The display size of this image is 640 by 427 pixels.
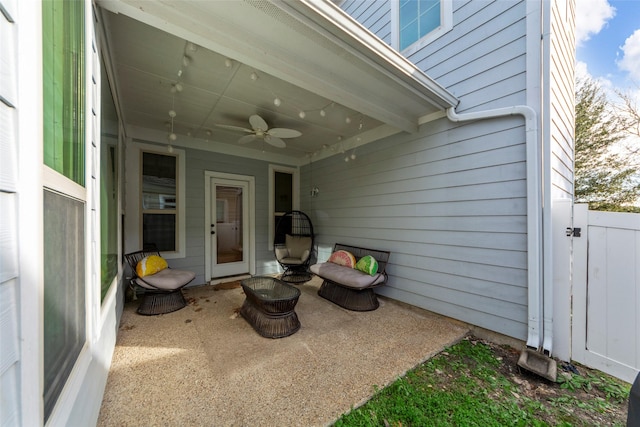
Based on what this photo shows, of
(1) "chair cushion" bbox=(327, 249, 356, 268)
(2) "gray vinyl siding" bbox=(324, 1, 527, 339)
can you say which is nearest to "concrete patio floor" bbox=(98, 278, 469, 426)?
(2) "gray vinyl siding" bbox=(324, 1, 527, 339)

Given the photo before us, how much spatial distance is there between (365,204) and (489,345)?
238cm

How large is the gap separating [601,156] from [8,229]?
9.87 meters

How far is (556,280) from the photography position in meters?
2.20

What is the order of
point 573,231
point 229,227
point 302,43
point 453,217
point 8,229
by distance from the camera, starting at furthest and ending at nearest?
point 229,227 → point 453,217 → point 573,231 → point 302,43 → point 8,229

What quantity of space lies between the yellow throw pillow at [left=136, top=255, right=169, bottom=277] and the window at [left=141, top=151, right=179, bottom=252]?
0.73m

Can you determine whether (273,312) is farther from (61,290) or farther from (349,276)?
(61,290)

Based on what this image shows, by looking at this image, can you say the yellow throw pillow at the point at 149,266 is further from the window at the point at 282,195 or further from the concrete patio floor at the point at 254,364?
the window at the point at 282,195

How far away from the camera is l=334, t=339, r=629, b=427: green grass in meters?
1.54

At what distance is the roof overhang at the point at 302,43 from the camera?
1.52 meters

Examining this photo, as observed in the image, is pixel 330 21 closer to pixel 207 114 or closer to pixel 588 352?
pixel 207 114

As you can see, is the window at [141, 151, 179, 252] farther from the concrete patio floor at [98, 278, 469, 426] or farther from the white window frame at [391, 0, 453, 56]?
the white window frame at [391, 0, 453, 56]

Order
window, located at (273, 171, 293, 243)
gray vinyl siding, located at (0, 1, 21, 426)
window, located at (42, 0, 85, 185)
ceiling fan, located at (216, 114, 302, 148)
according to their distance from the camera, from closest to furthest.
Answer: gray vinyl siding, located at (0, 1, 21, 426) < window, located at (42, 0, 85, 185) < ceiling fan, located at (216, 114, 302, 148) < window, located at (273, 171, 293, 243)

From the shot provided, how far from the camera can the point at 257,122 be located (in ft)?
9.72

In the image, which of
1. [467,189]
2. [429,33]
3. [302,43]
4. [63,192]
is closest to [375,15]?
[429,33]
